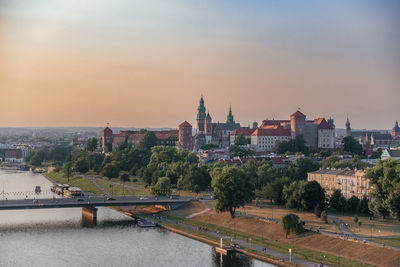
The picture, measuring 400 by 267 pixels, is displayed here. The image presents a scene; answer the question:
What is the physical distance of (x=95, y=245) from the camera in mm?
54062

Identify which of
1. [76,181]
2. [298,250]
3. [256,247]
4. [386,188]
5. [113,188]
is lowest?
[256,247]

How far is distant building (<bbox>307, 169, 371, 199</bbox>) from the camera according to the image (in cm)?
7025

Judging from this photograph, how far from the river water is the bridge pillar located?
0.77 metres

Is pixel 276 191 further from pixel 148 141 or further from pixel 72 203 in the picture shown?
pixel 148 141

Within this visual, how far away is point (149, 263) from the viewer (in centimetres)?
4797

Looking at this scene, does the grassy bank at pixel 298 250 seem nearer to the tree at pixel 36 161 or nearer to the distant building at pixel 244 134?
the distant building at pixel 244 134

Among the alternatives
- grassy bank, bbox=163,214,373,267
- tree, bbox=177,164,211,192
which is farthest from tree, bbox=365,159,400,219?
tree, bbox=177,164,211,192

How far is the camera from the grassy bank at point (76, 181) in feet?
330

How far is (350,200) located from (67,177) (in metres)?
74.0

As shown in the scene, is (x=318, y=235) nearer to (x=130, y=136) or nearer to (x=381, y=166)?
(x=381, y=166)

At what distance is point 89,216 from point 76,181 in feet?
158

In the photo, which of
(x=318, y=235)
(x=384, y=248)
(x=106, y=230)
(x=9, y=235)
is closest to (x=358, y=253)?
(x=384, y=248)

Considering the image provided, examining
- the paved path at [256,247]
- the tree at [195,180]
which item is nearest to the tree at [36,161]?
the tree at [195,180]

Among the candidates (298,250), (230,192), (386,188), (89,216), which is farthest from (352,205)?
(89,216)
